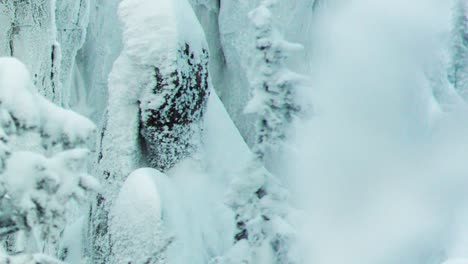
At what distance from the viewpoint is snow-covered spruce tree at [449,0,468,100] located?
11.5 meters

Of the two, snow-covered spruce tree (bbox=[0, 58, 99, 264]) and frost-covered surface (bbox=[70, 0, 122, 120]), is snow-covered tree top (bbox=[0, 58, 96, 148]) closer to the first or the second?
snow-covered spruce tree (bbox=[0, 58, 99, 264])

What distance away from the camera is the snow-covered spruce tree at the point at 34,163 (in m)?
2.79

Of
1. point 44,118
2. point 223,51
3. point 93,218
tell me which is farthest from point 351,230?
point 44,118

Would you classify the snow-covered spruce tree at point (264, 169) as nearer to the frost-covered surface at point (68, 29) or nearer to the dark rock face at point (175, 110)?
the dark rock face at point (175, 110)

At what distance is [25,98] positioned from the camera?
110 inches

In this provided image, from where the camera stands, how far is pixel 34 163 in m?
2.85

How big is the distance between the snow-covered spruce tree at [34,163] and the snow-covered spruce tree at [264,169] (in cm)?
261

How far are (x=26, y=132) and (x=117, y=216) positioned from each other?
3.02 meters

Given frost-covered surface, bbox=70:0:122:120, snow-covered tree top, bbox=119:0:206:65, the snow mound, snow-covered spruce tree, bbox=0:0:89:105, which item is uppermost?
frost-covered surface, bbox=70:0:122:120

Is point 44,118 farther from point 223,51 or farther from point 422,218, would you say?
point 223,51

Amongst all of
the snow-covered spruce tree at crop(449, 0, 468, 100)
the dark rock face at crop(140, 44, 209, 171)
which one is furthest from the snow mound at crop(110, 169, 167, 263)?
the snow-covered spruce tree at crop(449, 0, 468, 100)

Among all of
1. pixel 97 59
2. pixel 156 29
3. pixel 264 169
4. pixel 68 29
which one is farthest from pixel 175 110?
pixel 97 59

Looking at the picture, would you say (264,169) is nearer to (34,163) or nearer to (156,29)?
(156,29)

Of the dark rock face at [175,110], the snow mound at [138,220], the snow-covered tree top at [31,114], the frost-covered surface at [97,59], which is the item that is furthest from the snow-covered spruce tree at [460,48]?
the snow-covered tree top at [31,114]
